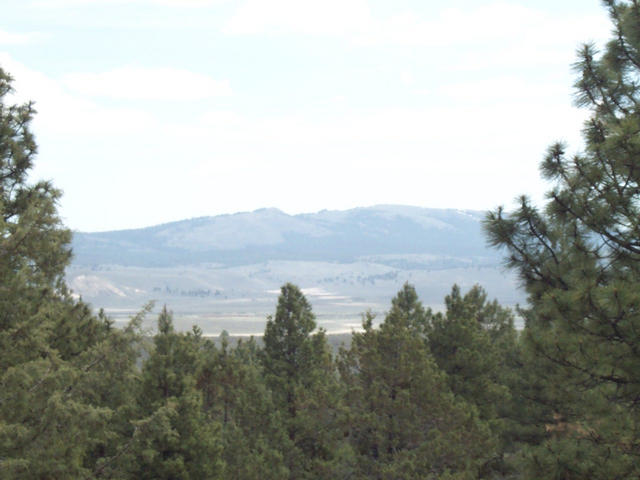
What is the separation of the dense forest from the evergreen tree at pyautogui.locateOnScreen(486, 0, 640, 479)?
0.03m

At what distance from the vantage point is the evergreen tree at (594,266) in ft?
28.2

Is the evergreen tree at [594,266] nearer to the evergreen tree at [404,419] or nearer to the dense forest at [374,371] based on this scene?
the dense forest at [374,371]

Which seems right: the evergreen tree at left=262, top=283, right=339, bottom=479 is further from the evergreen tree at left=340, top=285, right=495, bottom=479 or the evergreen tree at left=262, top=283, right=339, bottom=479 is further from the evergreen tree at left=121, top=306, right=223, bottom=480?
the evergreen tree at left=121, top=306, right=223, bottom=480

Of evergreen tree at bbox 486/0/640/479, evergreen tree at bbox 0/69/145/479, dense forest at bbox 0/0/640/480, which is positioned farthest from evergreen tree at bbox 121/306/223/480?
evergreen tree at bbox 486/0/640/479

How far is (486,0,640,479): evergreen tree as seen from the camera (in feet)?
28.2

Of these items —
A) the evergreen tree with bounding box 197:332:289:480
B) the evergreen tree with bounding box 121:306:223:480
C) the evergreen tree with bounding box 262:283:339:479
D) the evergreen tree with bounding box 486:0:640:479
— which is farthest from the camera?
the evergreen tree with bounding box 262:283:339:479

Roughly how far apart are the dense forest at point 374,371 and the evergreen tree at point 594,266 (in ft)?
0.08

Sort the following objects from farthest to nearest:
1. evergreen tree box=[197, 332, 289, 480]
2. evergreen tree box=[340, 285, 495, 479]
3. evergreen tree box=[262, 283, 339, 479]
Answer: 1. evergreen tree box=[262, 283, 339, 479]
2. evergreen tree box=[197, 332, 289, 480]
3. evergreen tree box=[340, 285, 495, 479]

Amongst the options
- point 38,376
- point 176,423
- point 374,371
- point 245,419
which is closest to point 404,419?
point 374,371

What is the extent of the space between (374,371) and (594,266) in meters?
10.6

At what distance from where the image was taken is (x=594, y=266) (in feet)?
31.4

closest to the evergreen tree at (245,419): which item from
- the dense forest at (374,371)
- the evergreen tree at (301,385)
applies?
the dense forest at (374,371)

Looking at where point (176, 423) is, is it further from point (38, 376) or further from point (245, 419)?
point (38, 376)

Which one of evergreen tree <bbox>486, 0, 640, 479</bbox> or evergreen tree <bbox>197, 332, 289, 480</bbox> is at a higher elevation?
evergreen tree <bbox>486, 0, 640, 479</bbox>
